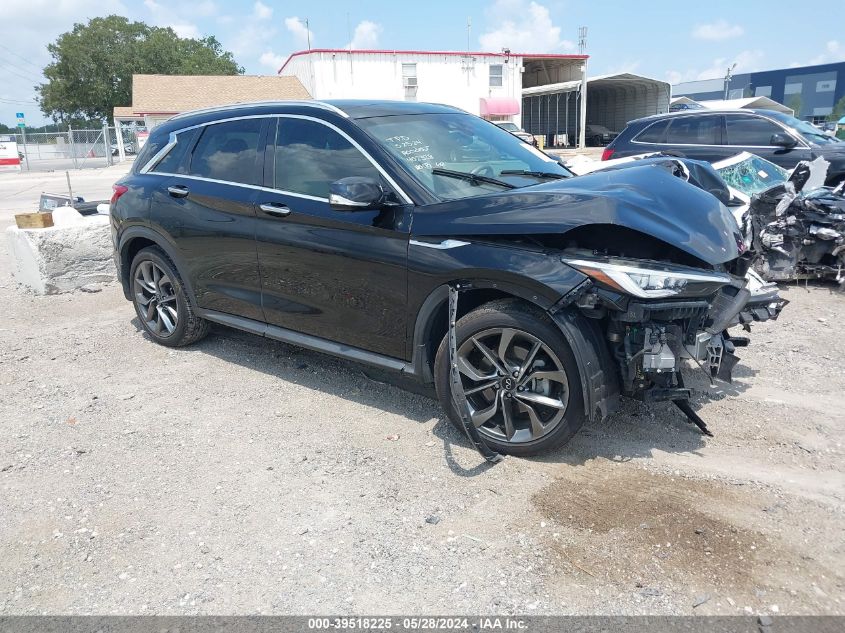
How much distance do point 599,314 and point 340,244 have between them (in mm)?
1706

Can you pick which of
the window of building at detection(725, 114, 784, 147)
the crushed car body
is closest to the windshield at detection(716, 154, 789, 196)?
the crushed car body

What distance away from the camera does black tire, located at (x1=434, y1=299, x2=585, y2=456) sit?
3402 millimetres

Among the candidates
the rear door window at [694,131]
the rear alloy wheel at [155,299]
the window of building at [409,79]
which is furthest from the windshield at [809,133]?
the window of building at [409,79]

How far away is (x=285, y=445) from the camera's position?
4.04 meters

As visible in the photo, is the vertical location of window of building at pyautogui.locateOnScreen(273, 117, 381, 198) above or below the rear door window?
below

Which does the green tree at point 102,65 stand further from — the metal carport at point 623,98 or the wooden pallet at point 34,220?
the wooden pallet at point 34,220

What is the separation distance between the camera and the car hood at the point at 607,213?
3.31 meters

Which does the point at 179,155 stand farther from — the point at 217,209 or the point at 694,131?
the point at 694,131

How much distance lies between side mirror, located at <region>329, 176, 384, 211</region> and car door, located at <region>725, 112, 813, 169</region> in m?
8.55

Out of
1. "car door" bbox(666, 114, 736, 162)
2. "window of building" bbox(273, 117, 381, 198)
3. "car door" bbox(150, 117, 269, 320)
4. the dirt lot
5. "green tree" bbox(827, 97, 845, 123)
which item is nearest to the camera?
the dirt lot

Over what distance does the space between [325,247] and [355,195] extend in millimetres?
603

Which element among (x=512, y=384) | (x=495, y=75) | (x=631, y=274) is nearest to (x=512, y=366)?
(x=512, y=384)

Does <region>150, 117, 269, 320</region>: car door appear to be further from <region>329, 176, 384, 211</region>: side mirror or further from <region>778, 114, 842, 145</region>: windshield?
<region>778, 114, 842, 145</region>: windshield

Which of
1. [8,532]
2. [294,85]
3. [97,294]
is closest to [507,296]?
[8,532]
